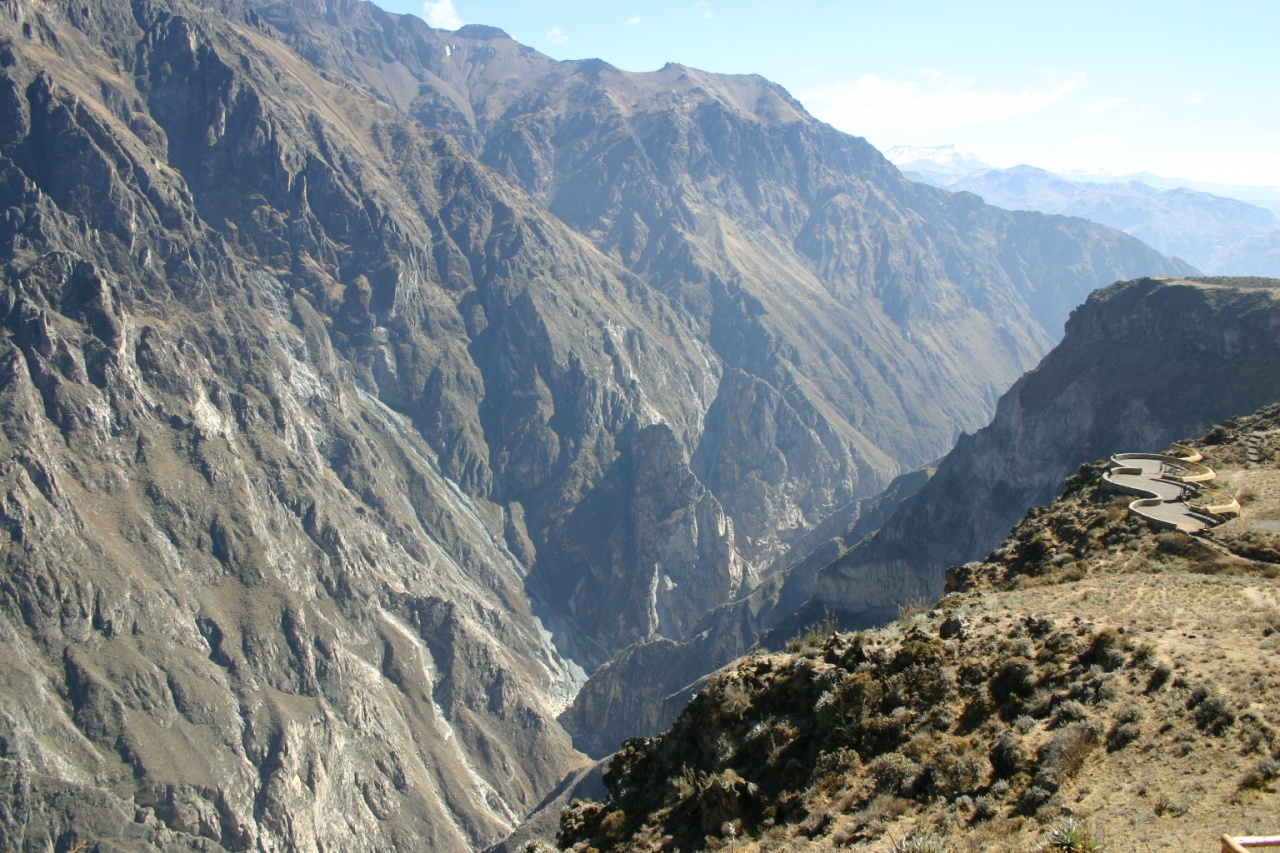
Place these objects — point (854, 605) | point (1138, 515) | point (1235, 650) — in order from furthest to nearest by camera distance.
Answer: point (854, 605)
point (1138, 515)
point (1235, 650)

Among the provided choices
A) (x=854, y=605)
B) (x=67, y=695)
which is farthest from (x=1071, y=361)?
(x=67, y=695)

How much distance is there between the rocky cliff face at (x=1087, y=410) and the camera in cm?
12219

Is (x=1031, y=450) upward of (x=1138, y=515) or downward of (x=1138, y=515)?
downward

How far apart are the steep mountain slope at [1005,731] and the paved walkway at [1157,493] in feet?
10.5

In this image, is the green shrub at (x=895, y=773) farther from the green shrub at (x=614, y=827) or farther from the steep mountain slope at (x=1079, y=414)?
the steep mountain slope at (x=1079, y=414)

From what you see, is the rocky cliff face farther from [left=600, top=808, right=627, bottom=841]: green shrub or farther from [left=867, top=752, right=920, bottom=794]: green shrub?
[left=600, top=808, right=627, bottom=841]: green shrub

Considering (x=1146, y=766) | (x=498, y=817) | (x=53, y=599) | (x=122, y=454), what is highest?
(x=122, y=454)

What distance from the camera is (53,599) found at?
6594 inches

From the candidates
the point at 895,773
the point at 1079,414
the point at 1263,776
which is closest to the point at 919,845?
the point at 895,773

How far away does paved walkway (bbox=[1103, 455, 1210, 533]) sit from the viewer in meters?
41.5

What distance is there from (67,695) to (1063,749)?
178 meters

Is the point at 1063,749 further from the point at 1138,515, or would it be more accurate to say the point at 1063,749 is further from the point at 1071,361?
the point at 1071,361

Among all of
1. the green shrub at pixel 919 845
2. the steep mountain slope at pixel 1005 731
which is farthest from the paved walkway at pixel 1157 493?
the green shrub at pixel 919 845

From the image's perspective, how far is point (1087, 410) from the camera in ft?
458
